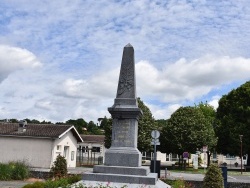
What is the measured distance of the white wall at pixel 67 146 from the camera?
3894 centimetres

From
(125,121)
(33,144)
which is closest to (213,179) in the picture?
(125,121)

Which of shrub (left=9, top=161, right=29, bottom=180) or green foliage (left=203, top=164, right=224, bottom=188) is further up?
green foliage (left=203, top=164, right=224, bottom=188)

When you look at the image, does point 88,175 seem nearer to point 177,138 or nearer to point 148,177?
point 148,177

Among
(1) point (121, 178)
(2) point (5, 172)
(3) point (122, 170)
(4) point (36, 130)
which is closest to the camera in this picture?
(1) point (121, 178)

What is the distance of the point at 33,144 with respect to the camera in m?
38.6

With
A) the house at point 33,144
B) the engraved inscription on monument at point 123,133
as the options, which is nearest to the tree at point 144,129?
the house at point 33,144

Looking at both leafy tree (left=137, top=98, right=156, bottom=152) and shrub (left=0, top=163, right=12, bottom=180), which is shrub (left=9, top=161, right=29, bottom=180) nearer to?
shrub (left=0, top=163, right=12, bottom=180)

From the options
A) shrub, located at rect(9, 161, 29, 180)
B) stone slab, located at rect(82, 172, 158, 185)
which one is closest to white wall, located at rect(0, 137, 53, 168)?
shrub, located at rect(9, 161, 29, 180)

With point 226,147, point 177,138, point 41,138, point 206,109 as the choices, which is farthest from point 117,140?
point 206,109

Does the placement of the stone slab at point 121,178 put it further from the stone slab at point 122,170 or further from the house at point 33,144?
the house at point 33,144

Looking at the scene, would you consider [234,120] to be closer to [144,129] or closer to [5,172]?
[144,129]

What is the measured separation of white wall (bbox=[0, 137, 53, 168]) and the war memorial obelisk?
23772 millimetres

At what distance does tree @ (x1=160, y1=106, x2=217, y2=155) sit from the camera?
43.4m

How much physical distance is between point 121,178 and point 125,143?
1751 millimetres
